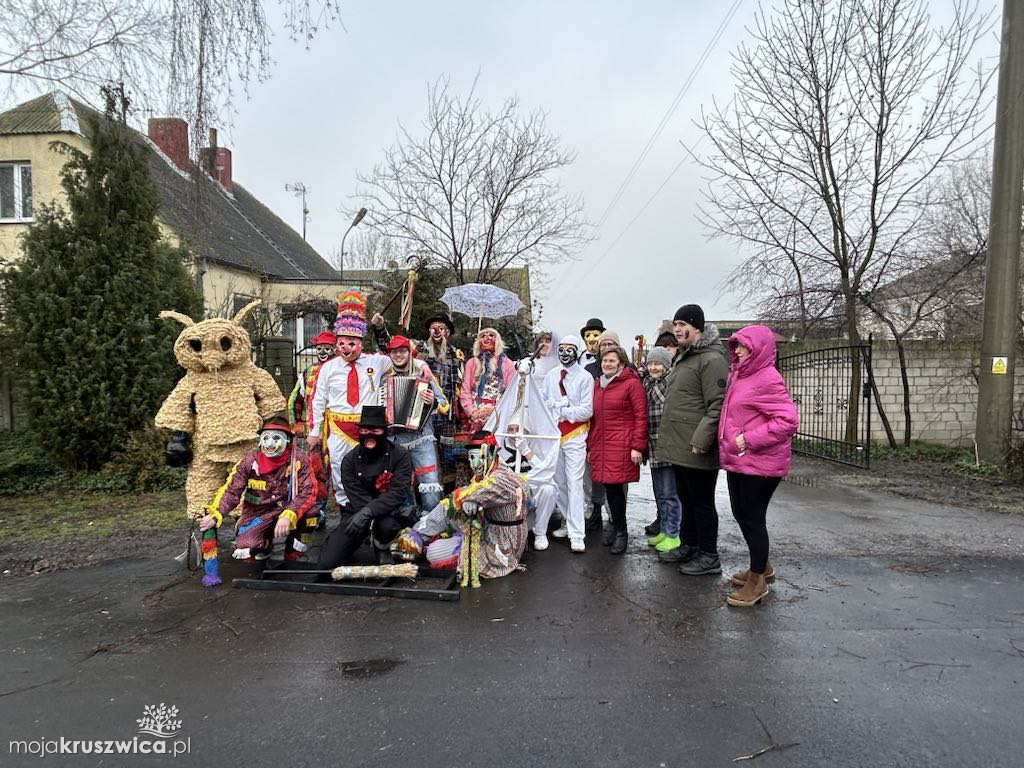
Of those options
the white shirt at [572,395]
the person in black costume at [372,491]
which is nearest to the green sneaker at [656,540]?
the white shirt at [572,395]

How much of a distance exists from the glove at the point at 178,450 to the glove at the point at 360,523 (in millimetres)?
1568

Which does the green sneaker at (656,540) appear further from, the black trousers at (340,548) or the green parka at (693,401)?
the black trousers at (340,548)

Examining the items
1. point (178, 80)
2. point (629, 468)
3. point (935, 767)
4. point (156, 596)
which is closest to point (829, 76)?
point (629, 468)

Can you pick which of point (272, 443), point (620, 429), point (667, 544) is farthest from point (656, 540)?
point (272, 443)

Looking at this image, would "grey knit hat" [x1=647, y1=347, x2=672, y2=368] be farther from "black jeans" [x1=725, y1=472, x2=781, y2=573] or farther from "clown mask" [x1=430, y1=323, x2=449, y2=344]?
"clown mask" [x1=430, y1=323, x2=449, y2=344]

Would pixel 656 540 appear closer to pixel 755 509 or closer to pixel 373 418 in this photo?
pixel 755 509

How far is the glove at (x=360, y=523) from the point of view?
4523mm

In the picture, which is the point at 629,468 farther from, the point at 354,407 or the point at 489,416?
the point at 354,407

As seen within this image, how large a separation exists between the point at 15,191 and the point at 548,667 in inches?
700

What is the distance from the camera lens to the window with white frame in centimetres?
1440

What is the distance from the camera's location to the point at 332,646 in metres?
3.54

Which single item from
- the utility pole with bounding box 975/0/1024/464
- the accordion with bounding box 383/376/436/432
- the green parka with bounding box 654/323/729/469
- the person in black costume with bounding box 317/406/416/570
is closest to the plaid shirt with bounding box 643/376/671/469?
the green parka with bounding box 654/323/729/469

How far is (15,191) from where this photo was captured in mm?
14641

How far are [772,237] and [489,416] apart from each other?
816 cm
